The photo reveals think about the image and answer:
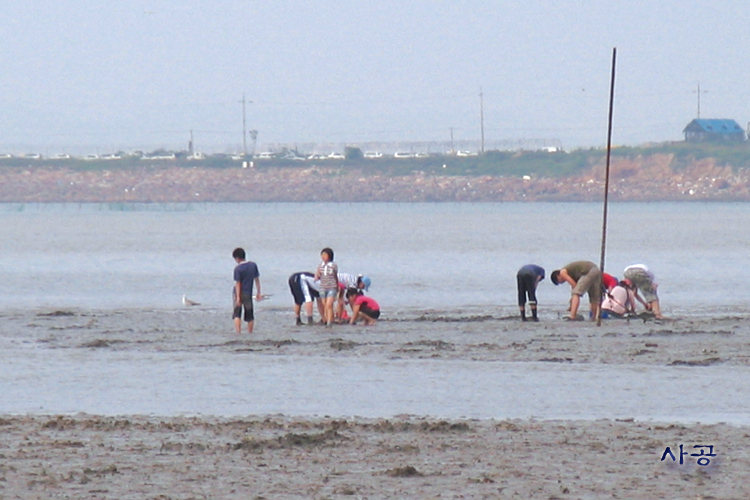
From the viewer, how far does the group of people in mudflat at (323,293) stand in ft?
58.1

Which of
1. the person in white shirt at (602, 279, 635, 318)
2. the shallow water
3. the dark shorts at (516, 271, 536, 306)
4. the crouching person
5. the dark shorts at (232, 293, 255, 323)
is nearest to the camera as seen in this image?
the dark shorts at (232, 293, 255, 323)

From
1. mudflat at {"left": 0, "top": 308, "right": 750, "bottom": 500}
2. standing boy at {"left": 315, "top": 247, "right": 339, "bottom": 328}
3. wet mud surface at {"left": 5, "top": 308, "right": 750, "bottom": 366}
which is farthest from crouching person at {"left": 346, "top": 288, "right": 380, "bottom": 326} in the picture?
mudflat at {"left": 0, "top": 308, "right": 750, "bottom": 500}

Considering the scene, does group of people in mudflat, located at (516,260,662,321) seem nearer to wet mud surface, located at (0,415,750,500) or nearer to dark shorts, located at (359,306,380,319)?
dark shorts, located at (359,306,380,319)

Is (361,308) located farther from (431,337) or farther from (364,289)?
(431,337)

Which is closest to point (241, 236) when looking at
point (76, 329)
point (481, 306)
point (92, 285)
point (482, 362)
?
point (92, 285)

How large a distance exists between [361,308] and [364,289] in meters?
0.34

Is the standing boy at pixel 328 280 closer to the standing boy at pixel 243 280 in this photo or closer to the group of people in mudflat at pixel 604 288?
the standing boy at pixel 243 280

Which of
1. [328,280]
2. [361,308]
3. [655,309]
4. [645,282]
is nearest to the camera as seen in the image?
[328,280]

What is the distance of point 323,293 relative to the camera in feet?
63.2

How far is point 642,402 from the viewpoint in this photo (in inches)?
479

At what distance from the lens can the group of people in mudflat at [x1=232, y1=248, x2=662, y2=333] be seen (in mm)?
18672

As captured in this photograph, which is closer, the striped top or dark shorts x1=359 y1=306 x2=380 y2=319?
the striped top

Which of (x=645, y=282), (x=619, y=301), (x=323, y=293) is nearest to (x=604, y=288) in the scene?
(x=619, y=301)

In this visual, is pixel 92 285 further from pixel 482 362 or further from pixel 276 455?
pixel 276 455
